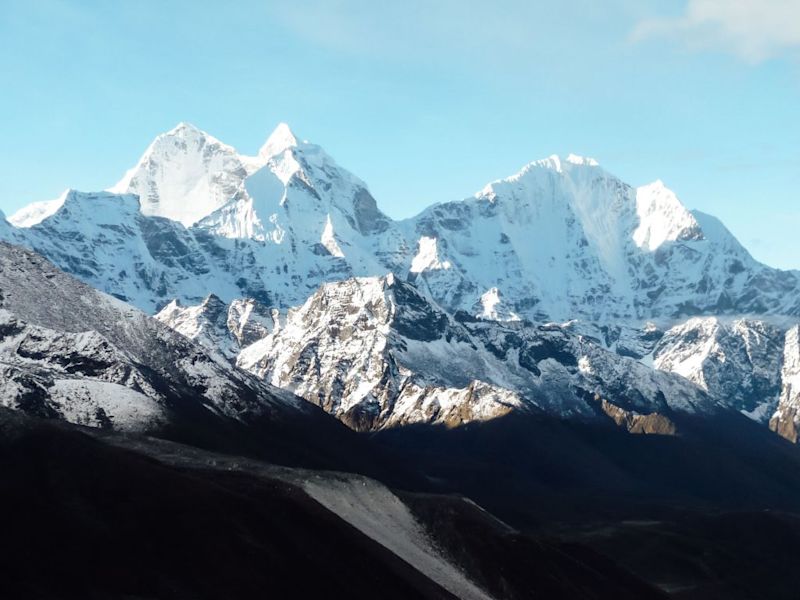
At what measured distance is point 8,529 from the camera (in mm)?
156125

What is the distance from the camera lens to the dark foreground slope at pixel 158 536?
149250 mm

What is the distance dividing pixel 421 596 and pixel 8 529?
5418cm

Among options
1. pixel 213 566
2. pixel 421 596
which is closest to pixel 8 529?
pixel 213 566

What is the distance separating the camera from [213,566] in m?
161

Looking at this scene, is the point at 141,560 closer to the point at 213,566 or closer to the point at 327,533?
the point at 213,566

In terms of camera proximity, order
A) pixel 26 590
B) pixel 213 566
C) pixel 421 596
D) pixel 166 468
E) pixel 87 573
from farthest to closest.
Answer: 1. pixel 166 468
2. pixel 421 596
3. pixel 213 566
4. pixel 87 573
5. pixel 26 590

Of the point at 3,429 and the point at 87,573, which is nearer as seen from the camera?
the point at 87,573

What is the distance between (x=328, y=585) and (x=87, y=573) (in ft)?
105

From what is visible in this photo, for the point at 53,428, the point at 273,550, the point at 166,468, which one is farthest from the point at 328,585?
the point at 53,428

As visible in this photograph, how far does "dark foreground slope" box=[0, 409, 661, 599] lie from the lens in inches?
5876

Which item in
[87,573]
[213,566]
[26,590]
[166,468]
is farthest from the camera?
[166,468]

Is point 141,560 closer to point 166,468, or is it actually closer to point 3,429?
point 166,468

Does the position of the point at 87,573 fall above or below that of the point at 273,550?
below

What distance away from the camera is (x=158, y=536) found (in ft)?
543
